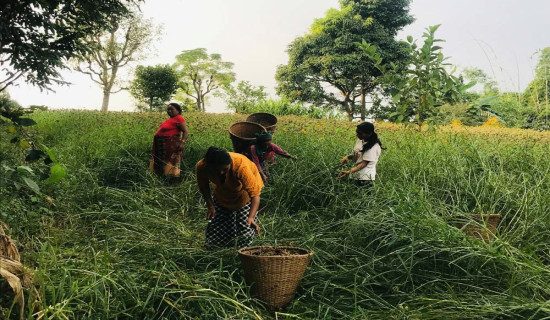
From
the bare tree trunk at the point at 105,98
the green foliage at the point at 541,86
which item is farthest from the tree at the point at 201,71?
the green foliage at the point at 541,86

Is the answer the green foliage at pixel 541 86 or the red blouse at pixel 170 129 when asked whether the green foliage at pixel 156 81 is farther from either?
the red blouse at pixel 170 129

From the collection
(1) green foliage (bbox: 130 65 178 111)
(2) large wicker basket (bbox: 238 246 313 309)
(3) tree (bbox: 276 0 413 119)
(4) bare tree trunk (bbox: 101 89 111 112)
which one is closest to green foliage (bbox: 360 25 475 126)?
(2) large wicker basket (bbox: 238 246 313 309)

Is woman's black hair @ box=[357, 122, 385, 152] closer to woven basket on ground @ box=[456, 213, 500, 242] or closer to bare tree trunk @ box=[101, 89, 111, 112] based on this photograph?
woven basket on ground @ box=[456, 213, 500, 242]

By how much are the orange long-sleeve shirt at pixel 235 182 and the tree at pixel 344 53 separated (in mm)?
24588

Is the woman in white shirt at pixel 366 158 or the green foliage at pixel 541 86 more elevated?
the green foliage at pixel 541 86

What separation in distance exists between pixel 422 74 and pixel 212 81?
4013 cm

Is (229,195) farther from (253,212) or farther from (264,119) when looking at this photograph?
(264,119)

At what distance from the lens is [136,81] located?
3133 centimetres

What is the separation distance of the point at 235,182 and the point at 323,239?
0.85 meters

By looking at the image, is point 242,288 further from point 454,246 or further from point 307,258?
point 454,246

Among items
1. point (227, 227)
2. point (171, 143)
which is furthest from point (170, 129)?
point (227, 227)

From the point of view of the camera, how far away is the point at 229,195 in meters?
4.36

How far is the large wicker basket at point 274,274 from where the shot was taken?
333 cm

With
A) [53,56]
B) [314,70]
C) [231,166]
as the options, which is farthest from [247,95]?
[231,166]
